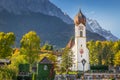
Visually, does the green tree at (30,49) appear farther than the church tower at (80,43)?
No

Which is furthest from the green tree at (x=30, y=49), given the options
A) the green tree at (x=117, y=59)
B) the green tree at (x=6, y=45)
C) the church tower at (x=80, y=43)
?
the green tree at (x=117, y=59)

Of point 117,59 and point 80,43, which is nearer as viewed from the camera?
point 117,59

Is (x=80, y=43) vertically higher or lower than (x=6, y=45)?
higher

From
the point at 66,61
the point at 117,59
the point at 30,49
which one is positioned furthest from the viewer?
the point at 117,59

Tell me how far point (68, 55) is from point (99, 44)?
21.7 m

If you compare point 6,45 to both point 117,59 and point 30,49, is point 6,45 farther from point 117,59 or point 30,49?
point 117,59

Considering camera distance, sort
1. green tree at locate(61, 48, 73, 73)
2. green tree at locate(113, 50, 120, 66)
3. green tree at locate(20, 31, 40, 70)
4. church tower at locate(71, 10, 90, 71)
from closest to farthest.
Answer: green tree at locate(20, 31, 40, 70)
green tree at locate(61, 48, 73, 73)
green tree at locate(113, 50, 120, 66)
church tower at locate(71, 10, 90, 71)

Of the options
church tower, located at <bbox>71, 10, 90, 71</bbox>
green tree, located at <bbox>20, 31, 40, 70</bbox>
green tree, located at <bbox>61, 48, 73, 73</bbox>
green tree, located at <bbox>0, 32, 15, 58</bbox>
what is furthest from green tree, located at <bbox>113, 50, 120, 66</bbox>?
green tree, located at <bbox>0, 32, 15, 58</bbox>

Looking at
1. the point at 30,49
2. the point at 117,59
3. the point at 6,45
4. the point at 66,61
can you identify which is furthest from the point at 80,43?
the point at 6,45

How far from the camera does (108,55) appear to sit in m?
131

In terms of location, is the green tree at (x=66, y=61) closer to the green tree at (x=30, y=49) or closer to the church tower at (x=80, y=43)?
the church tower at (x=80, y=43)

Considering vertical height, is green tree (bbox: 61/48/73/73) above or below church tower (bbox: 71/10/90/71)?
below

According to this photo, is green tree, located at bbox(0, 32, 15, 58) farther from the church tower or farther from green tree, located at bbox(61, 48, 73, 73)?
the church tower

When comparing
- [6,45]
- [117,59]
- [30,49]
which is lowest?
[117,59]
